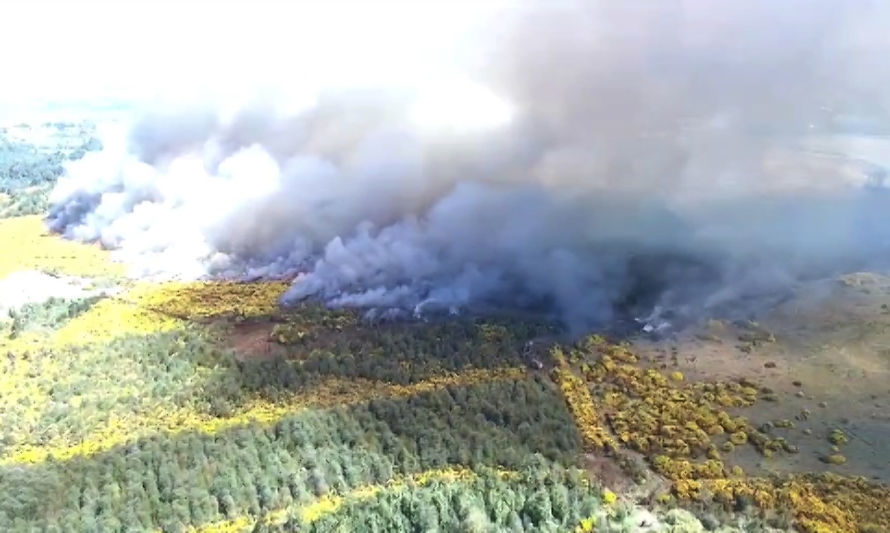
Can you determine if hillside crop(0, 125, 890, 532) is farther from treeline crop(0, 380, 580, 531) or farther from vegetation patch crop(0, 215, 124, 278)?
vegetation patch crop(0, 215, 124, 278)

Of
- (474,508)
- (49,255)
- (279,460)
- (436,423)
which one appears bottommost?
(474,508)

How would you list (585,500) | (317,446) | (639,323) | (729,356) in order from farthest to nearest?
(639,323)
(729,356)
(317,446)
(585,500)

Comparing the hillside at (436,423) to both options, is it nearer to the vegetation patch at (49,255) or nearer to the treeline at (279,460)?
the treeline at (279,460)

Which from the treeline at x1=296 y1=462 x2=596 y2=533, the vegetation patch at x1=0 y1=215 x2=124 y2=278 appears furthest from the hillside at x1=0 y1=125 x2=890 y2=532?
the vegetation patch at x1=0 y1=215 x2=124 y2=278

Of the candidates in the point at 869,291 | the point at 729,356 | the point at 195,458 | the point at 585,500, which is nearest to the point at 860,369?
the point at 729,356

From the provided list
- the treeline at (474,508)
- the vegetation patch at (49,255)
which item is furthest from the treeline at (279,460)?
the vegetation patch at (49,255)

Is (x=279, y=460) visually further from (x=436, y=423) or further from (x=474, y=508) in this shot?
(x=474, y=508)

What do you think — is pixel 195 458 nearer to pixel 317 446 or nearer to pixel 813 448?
pixel 317 446

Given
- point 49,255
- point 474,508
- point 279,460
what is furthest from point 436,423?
point 49,255
